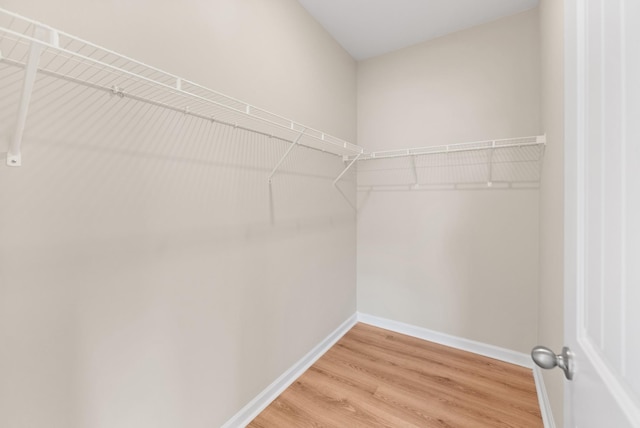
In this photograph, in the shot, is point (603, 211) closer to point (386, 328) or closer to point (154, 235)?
point (154, 235)

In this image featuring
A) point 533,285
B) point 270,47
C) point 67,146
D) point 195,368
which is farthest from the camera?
point 533,285

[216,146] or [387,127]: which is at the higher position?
[387,127]

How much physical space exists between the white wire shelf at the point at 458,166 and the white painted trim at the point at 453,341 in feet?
4.20

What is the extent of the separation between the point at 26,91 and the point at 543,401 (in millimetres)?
2650

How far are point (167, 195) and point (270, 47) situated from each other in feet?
3.74

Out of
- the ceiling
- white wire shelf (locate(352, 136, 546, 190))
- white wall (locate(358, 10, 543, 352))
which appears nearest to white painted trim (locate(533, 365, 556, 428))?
white wall (locate(358, 10, 543, 352))

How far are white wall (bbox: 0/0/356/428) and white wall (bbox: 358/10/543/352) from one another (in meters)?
0.94

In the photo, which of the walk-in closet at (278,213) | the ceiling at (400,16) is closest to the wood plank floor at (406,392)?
the walk-in closet at (278,213)

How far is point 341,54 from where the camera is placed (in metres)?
2.37

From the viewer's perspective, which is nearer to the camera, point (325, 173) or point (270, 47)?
point (270, 47)

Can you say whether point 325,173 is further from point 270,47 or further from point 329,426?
point 329,426

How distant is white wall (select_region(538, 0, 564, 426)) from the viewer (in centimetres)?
115

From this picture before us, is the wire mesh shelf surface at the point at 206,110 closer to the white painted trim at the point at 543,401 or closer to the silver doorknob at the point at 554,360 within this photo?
the silver doorknob at the point at 554,360

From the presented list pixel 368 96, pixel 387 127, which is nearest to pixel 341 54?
pixel 368 96
